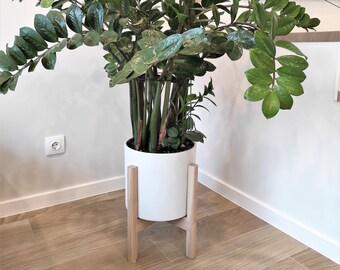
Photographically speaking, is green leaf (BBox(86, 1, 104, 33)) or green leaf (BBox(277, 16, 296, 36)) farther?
green leaf (BBox(86, 1, 104, 33))

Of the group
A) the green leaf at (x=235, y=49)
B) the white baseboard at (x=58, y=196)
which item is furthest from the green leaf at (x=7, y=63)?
the white baseboard at (x=58, y=196)

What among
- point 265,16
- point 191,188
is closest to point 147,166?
point 191,188

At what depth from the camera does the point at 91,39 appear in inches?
35.4

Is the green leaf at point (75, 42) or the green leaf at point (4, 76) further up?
the green leaf at point (75, 42)

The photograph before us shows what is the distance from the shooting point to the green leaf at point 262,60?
0.67m

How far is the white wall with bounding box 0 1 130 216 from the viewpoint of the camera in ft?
5.25

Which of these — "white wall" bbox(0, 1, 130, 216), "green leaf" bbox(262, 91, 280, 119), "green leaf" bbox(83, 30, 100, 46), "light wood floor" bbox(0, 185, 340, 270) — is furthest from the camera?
"white wall" bbox(0, 1, 130, 216)

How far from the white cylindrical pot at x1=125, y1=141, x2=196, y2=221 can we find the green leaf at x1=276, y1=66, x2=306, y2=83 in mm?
619

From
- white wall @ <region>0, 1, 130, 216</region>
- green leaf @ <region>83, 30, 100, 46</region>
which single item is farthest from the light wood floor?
green leaf @ <region>83, 30, 100, 46</region>

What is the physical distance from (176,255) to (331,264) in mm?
607

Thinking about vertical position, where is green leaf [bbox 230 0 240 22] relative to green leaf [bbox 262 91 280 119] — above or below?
above

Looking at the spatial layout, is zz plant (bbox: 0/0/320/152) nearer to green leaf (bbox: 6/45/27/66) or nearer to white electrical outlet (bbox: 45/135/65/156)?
green leaf (bbox: 6/45/27/66)

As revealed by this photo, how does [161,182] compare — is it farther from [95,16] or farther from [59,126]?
[59,126]

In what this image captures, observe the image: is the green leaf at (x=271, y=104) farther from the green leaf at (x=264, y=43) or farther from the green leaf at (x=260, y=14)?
the green leaf at (x=260, y=14)
